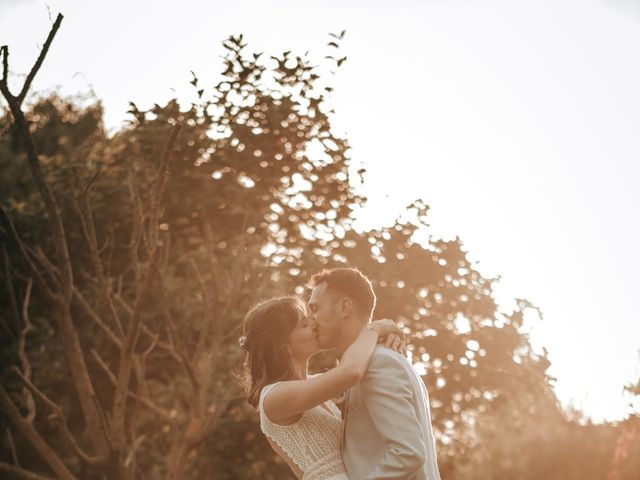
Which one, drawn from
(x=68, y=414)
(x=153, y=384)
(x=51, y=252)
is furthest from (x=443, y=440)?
(x=51, y=252)

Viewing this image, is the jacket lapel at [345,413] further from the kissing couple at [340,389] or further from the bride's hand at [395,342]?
the bride's hand at [395,342]

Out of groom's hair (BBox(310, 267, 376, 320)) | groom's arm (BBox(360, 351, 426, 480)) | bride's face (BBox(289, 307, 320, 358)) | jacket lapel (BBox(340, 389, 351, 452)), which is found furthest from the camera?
bride's face (BBox(289, 307, 320, 358))

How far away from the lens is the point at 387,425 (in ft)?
12.4

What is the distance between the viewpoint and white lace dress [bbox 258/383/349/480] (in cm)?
429

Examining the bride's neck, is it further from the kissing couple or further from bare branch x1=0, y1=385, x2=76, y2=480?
bare branch x1=0, y1=385, x2=76, y2=480

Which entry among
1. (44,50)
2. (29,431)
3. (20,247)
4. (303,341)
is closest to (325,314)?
(303,341)

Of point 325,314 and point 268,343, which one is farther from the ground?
point 325,314

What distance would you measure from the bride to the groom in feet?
0.31

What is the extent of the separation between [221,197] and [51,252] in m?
4.70

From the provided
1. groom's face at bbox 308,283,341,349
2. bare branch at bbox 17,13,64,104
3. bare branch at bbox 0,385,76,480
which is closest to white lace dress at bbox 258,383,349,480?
groom's face at bbox 308,283,341,349

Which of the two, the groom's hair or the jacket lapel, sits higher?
the groom's hair

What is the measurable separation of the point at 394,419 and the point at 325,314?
2.78 feet

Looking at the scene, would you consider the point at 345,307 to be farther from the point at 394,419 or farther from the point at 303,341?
the point at 394,419

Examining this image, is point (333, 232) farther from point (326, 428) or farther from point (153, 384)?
point (326, 428)
